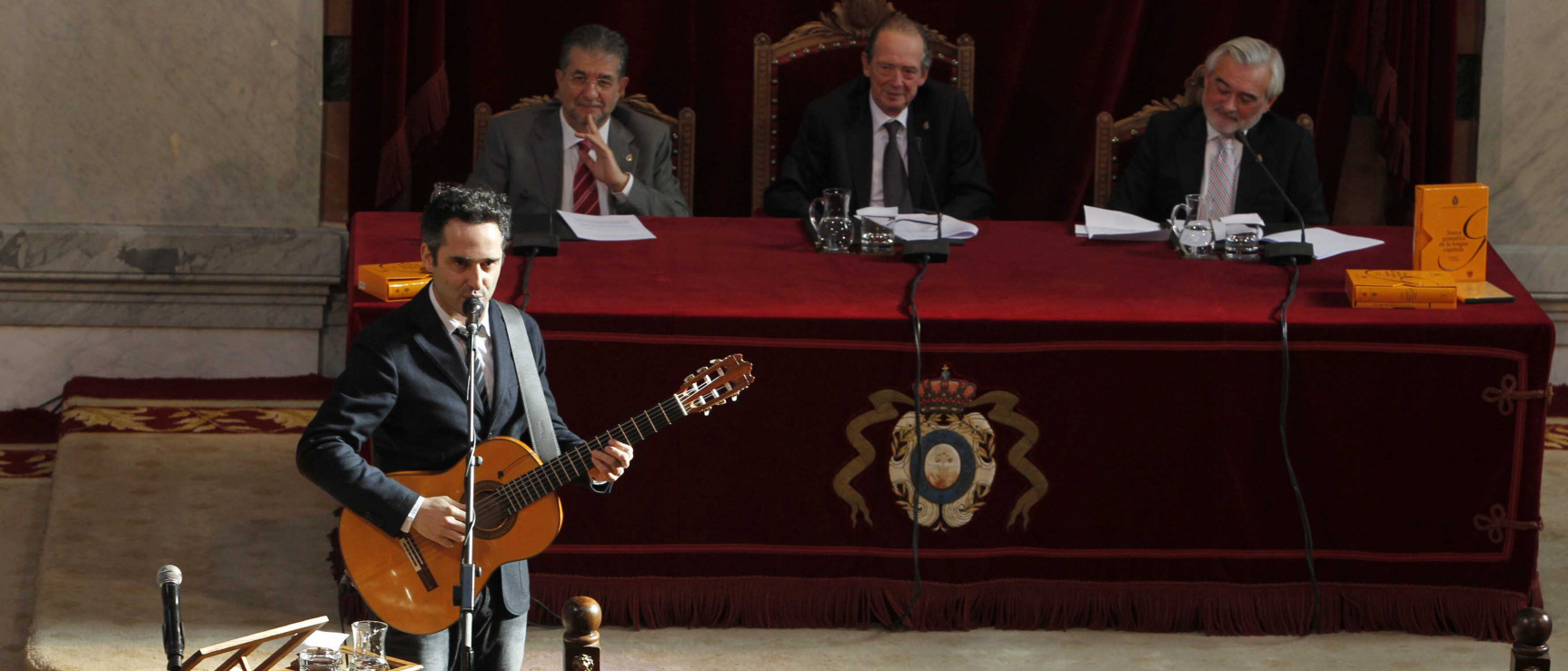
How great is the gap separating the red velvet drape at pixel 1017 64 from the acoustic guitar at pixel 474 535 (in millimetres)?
3088

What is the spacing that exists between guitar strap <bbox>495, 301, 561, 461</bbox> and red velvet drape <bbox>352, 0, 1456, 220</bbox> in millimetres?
2984

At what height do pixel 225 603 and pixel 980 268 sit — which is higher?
pixel 980 268

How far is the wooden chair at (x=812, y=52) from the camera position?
6039 mm

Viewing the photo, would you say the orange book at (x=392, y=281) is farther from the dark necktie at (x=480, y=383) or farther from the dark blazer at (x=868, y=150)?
the dark blazer at (x=868, y=150)

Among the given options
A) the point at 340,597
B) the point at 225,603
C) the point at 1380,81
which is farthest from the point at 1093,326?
the point at 1380,81

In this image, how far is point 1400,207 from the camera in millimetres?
6234

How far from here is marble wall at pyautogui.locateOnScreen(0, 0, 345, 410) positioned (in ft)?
19.3

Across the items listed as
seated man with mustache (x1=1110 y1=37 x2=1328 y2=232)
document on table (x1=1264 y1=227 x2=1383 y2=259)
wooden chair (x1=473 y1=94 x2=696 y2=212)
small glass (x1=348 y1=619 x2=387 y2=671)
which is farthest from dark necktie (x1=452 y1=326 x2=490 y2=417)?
wooden chair (x1=473 y1=94 x2=696 y2=212)

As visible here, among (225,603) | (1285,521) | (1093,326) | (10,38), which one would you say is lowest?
(225,603)

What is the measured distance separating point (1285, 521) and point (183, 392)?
11.6ft

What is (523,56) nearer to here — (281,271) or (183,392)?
(281,271)

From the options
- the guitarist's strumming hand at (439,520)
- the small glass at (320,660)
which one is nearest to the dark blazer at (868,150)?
the guitarist's strumming hand at (439,520)

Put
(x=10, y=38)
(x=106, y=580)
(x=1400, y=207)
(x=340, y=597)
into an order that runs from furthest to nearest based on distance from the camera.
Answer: (x=1400, y=207), (x=10, y=38), (x=106, y=580), (x=340, y=597)

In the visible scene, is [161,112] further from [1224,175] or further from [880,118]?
[1224,175]
